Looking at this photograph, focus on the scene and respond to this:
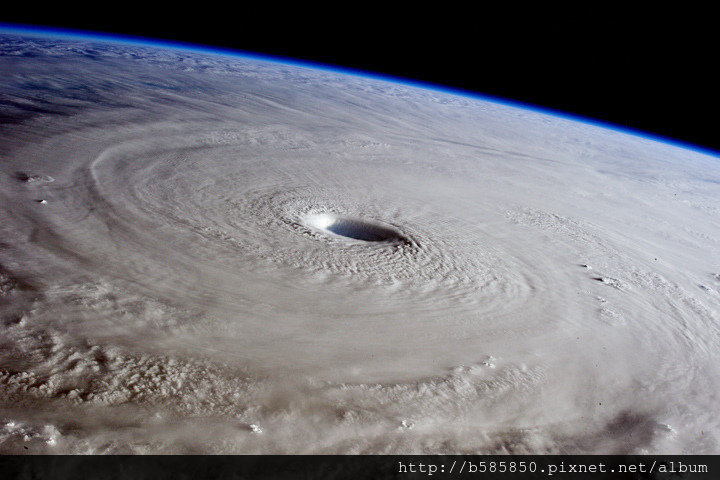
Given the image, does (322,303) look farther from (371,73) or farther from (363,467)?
(371,73)

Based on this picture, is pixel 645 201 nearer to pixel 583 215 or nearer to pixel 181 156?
pixel 583 215

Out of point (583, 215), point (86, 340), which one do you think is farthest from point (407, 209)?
point (86, 340)

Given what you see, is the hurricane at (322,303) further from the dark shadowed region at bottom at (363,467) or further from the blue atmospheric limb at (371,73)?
the blue atmospheric limb at (371,73)

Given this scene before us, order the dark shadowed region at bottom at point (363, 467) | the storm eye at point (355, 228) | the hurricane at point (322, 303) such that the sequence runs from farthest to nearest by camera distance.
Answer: the storm eye at point (355, 228), the hurricane at point (322, 303), the dark shadowed region at bottom at point (363, 467)

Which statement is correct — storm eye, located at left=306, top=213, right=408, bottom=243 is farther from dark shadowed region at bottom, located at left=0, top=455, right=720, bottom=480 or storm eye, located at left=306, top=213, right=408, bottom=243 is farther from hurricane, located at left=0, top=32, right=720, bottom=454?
dark shadowed region at bottom, located at left=0, top=455, right=720, bottom=480

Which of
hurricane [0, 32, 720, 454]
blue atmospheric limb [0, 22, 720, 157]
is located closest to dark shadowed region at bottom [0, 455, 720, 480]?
hurricane [0, 32, 720, 454]

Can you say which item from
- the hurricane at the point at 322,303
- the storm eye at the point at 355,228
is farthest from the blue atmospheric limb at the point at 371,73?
the storm eye at the point at 355,228
